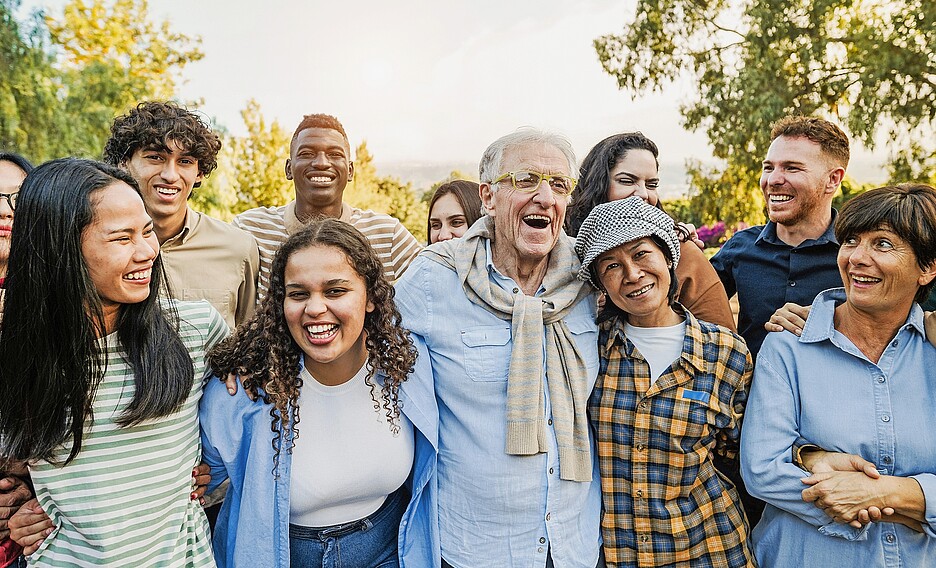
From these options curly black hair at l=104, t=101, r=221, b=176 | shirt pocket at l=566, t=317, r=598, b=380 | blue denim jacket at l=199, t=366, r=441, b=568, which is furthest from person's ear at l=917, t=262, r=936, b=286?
curly black hair at l=104, t=101, r=221, b=176

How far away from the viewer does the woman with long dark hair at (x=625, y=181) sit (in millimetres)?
3018

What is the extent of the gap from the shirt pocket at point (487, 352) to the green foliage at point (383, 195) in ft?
46.6

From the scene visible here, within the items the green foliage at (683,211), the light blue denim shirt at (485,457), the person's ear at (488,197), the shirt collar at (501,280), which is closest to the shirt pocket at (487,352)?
the light blue denim shirt at (485,457)

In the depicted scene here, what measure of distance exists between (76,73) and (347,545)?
21.1 metres

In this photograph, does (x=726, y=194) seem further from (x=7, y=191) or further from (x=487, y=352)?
(x=7, y=191)

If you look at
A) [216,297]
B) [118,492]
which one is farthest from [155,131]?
[118,492]

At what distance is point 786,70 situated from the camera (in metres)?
13.5

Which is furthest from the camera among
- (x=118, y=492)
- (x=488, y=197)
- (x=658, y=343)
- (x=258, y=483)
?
(x=488, y=197)

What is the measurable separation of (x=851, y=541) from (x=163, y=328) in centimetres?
257

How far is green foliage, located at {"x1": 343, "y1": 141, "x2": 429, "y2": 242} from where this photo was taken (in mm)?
17695

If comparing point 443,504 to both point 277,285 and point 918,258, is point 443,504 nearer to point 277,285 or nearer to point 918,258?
point 277,285

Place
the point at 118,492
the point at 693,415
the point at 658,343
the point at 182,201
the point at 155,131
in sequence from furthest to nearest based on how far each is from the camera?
1. the point at 182,201
2. the point at 155,131
3. the point at 658,343
4. the point at 693,415
5. the point at 118,492

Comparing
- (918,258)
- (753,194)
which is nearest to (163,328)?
(918,258)

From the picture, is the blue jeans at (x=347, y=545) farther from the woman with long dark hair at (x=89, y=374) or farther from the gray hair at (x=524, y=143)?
the gray hair at (x=524, y=143)
